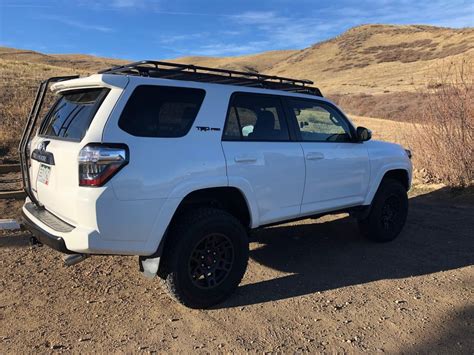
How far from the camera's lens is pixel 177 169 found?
12.1 feet

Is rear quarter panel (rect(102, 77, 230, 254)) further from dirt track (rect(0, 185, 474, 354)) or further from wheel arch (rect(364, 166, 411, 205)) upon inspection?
wheel arch (rect(364, 166, 411, 205))

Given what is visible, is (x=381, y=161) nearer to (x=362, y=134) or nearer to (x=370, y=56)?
(x=362, y=134)

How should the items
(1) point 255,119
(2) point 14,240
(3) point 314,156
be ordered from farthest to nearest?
1. (2) point 14,240
2. (3) point 314,156
3. (1) point 255,119

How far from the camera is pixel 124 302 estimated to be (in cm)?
416

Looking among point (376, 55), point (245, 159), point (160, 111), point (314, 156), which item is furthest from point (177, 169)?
point (376, 55)

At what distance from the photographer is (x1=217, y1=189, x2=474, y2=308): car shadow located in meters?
4.57

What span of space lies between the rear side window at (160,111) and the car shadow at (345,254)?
164 cm

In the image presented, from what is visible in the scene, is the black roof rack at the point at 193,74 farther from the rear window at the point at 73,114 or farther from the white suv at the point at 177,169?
the rear window at the point at 73,114

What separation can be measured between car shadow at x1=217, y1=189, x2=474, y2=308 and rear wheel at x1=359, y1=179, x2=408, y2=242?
0.14 metres

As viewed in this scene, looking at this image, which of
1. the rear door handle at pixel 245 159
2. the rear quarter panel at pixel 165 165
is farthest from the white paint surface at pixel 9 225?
the rear door handle at pixel 245 159

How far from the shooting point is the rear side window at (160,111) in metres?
3.57

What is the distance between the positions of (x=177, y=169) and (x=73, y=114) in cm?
103

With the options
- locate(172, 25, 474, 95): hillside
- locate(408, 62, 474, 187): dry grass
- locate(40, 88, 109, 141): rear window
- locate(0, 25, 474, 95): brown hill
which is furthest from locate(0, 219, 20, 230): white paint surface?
locate(172, 25, 474, 95): hillside

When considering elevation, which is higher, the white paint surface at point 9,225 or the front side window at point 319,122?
the front side window at point 319,122
